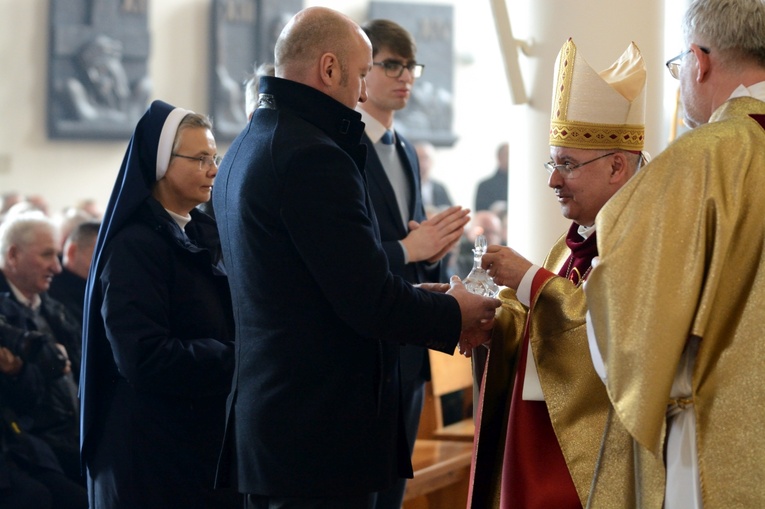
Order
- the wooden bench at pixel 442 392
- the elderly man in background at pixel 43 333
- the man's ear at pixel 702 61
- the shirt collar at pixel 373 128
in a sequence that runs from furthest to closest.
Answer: the wooden bench at pixel 442 392, the elderly man in background at pixel 43 333, the shirt collar at pixel 373 128, the man's ear at pixel 702 61

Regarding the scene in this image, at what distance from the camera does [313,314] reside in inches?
108

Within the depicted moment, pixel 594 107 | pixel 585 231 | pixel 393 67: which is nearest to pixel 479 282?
pixel 585 231

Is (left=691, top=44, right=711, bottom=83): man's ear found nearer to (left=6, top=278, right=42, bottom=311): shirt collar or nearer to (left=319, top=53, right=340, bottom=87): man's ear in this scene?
(left=319, top=53, right=340, bottom=87): man's ear

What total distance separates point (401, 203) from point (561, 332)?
1369 mm

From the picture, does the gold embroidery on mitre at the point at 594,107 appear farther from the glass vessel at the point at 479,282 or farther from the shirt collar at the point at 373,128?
the shirt collar at the point at 373,128

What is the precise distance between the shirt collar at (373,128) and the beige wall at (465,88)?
0.79m

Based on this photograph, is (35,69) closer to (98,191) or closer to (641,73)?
(98,191)

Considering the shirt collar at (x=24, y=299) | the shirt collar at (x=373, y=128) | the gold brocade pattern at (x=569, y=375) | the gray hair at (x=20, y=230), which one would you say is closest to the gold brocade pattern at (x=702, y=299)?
the gold brocade pattern at (x=569, y=375)

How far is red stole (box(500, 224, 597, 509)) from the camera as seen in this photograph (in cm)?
278

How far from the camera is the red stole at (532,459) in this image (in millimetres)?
2783

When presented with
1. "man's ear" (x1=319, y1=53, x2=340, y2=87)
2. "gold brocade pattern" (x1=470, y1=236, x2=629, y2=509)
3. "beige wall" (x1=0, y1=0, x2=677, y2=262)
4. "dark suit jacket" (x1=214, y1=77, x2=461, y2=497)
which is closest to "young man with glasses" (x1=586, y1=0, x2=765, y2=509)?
"gold brocade pattern" (x1=470, y1=236, x2=629, y2=509)

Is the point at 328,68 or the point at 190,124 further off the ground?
the point at 328,68

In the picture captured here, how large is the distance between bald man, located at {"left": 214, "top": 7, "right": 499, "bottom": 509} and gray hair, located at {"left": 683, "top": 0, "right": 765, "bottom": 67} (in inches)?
36.6

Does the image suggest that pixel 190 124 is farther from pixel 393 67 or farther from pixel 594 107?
pixel 594 107
